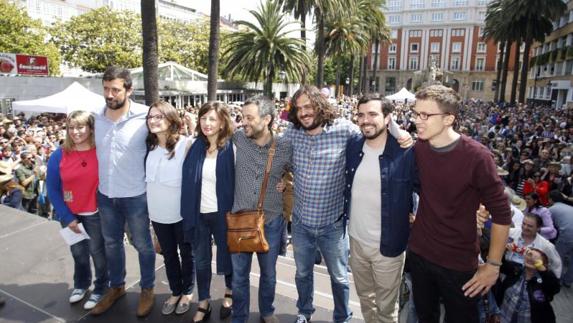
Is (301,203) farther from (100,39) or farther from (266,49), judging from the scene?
(100,39)

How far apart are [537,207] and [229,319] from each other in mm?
4998

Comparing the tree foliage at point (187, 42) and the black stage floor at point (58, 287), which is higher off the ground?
the tree foliage at point (187, 42)

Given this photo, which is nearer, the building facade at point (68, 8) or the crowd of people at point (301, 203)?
the crowd of people at point (301, 203)

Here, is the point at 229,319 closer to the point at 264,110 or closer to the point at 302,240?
the point at 302,240

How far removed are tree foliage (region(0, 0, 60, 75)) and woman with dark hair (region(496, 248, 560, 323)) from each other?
3478 cm

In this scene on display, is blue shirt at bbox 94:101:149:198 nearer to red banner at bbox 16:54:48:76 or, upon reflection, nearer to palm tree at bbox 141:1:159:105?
palm tree at bbox 141:1:159:105

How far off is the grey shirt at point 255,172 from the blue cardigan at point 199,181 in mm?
55

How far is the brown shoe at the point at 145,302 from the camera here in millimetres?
3062

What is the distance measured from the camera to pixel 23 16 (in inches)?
1125

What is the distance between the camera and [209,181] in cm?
284

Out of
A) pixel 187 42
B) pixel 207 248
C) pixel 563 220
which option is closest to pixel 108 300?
pixel 207 248

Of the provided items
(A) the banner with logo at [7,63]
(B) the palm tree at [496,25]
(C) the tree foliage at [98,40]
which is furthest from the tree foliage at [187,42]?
(B) the palm tree at [496,25]

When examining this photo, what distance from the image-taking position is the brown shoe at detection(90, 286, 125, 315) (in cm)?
306

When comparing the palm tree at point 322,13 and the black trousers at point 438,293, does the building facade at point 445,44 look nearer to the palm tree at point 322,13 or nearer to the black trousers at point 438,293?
the palm tree at point 322,13
